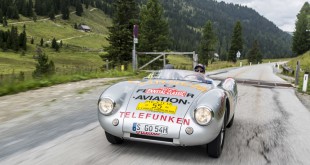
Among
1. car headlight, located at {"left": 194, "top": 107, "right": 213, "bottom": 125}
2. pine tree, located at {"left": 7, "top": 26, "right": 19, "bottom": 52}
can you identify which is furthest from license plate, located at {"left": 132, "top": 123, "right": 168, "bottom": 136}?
pine tree, located at {"left": 7, "top": 26, "right": 19, "bottom": 52}

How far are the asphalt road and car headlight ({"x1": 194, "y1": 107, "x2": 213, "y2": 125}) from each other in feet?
1.80

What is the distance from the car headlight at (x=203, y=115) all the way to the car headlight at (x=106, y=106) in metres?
1.21

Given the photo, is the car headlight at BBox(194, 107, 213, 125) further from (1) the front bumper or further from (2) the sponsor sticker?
(2) the sponsor sticker

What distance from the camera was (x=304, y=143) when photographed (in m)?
5.80

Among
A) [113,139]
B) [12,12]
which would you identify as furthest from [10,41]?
[113,139]

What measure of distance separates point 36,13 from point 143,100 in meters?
199

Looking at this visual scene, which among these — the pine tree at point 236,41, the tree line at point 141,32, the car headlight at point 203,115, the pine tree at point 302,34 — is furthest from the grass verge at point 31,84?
the pine tree at point 302,34

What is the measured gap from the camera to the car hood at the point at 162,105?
441 cm

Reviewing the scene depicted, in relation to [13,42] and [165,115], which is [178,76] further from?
[13,42]

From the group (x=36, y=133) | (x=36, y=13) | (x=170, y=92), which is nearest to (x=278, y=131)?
(x=170, y=92)

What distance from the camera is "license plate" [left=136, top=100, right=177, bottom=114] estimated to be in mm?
4602

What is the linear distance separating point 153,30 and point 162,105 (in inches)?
1812

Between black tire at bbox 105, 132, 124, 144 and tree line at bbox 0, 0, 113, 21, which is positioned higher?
tree line at bbox 0, 0, 113, 21

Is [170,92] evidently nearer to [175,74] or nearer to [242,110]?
[175,74]
